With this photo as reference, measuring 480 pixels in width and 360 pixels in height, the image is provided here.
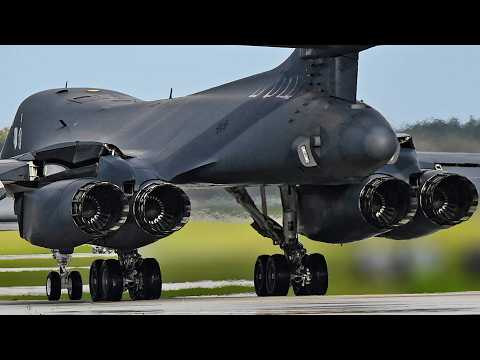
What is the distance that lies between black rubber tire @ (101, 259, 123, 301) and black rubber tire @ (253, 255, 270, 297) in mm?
2660

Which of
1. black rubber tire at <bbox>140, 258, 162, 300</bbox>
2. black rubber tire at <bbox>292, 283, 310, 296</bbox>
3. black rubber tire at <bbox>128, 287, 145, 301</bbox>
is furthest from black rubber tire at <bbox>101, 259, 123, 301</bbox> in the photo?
black rubber tire at <bbox>292, 283, 310, 296</bbox>

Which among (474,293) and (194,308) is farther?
(474,293)

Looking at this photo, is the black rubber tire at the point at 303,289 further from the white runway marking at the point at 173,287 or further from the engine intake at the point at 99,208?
Result: the engine intake at the point at 99,208

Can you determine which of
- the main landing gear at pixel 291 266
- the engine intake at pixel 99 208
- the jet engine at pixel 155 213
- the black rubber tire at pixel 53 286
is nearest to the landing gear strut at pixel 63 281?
the black rubber tire at pixel 53 286

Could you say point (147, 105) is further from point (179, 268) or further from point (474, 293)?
point (474, 293)

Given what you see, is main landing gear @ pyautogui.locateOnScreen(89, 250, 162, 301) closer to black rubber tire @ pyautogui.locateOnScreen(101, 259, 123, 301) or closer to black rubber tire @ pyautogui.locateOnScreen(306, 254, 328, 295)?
black rubber tire @ pyautogui.locateOnScreen(101, 259, 123, 301)

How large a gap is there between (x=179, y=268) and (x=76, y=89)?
4.09m

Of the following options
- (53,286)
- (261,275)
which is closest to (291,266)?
(261,275)

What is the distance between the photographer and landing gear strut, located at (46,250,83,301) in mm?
25312

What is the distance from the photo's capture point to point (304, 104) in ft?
71.9

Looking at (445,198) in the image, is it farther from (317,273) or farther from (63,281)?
(63,281)

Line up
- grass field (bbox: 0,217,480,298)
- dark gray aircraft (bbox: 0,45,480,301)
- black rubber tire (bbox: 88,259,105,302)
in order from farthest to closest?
grass field (bbox: 0,217,480,298), black rubber tire (bbox: 88,259,105,302), dark gray aircraft (bbox: 0,45,480,301)

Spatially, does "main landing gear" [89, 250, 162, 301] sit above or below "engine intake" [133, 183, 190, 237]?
below

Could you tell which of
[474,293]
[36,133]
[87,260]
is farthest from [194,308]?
[87,260]
